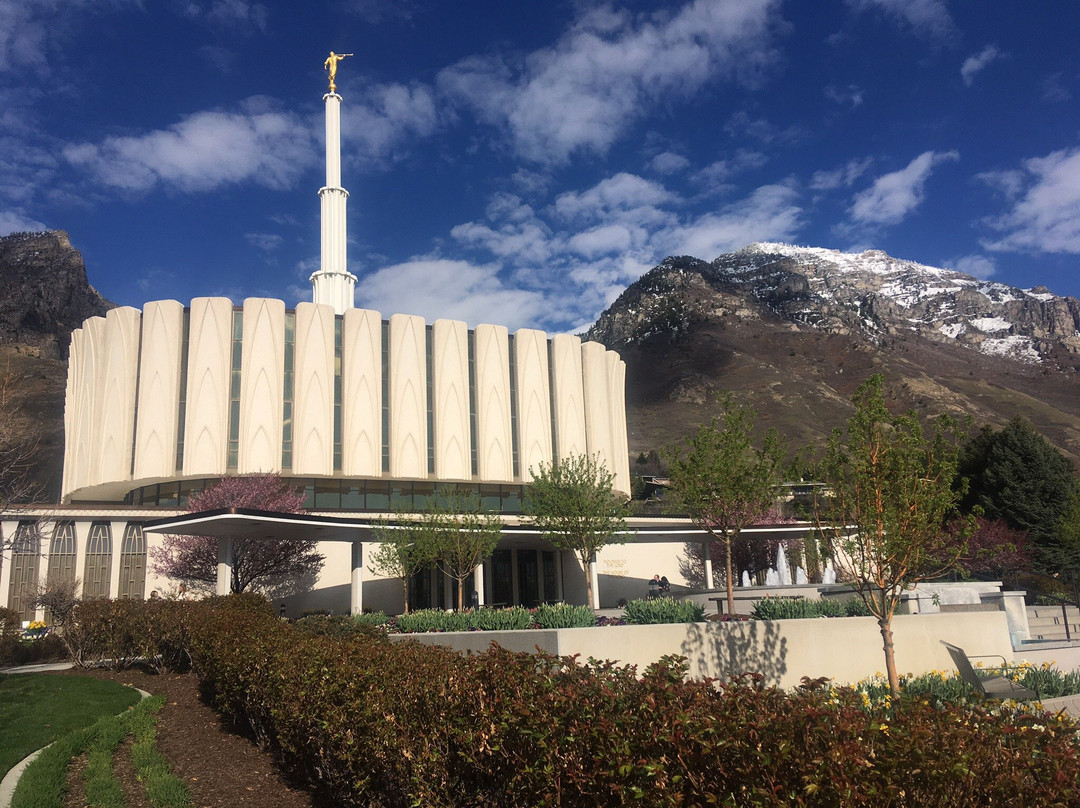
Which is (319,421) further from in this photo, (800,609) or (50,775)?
(50,775)

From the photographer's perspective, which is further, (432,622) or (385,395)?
(385,395)

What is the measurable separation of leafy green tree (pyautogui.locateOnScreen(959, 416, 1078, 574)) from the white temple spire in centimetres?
4479

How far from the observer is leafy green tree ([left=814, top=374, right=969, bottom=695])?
11.3 metres

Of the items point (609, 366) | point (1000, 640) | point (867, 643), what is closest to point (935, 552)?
point (867, 643)

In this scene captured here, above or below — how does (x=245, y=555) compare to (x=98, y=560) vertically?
below

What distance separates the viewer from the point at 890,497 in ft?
38.0

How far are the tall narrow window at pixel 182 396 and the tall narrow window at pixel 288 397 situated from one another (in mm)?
5437

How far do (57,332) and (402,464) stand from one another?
135 meters

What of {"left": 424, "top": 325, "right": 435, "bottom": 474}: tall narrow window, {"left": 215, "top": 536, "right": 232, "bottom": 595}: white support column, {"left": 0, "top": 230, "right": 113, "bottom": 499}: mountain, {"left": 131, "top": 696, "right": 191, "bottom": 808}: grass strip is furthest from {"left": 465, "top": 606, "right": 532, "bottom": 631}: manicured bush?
{"left": 0, "top": 230, "right": 113, "bottom": 499}: mountain

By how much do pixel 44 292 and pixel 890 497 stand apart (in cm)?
17461

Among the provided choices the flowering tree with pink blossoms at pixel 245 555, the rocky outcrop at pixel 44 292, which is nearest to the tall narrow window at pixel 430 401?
the flowering tree with pink blossoms at pixel 245 555

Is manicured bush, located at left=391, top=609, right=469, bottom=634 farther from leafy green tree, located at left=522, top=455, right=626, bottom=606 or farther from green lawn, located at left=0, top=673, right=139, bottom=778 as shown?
leafy green tree, located at left=522, top=455, right=626, bottom=606

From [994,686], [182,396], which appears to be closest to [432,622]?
[994,686]

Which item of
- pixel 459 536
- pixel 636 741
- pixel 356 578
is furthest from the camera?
pixel 356 578
